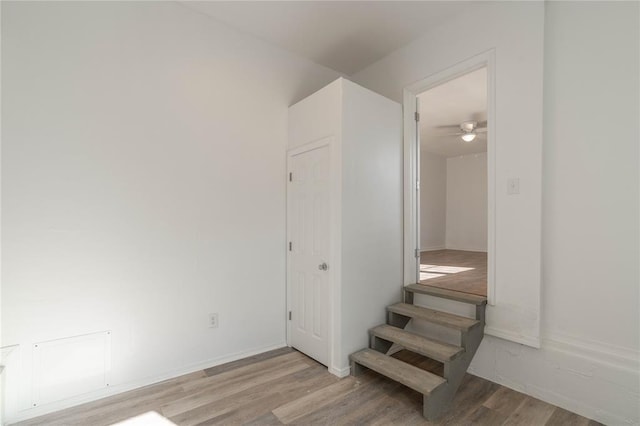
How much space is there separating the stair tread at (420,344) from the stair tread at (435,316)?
157 mm

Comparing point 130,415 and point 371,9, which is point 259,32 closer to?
point 371,9

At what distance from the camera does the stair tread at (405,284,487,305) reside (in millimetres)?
2414

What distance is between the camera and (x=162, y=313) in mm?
2400

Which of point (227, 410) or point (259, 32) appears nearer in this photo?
point (227, 410)

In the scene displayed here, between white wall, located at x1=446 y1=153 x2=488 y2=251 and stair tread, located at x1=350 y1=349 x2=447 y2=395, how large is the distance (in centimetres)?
601

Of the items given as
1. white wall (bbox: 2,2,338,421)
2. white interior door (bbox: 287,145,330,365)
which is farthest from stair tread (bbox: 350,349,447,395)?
white wall (bbox: 2,2,338,421)

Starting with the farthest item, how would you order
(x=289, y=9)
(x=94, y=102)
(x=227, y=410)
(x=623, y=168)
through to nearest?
1. (x=289, y=9)
2. (x=94, y=102)
3. (x=227, y=410)
4. (x=623, y=168)

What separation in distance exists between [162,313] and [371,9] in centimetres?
323

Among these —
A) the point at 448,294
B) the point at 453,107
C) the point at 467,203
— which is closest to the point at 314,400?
the point at 448,294

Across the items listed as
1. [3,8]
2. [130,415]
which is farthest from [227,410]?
[3,8]

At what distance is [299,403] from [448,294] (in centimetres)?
157

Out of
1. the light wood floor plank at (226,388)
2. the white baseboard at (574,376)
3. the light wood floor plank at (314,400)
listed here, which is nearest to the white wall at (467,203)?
the white baseboard at (574,376)

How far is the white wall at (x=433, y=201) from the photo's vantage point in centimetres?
750

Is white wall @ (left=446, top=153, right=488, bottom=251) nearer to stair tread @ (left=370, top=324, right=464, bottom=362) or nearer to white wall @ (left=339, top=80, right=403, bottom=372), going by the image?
white wall @ (left=339, top=80, right=403, bottom=372)
